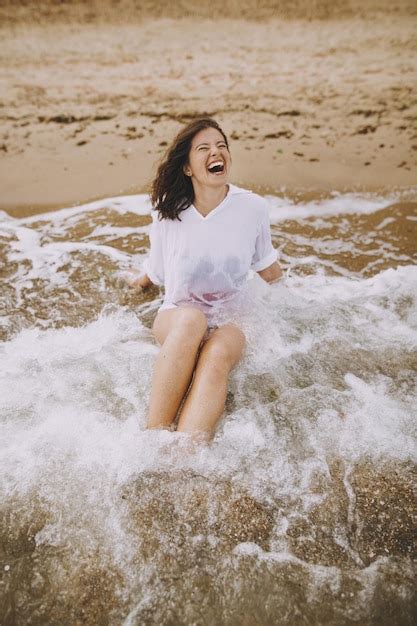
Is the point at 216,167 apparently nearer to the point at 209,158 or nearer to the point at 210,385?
the point at 209,158

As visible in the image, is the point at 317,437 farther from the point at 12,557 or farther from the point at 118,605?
the point at 12,557

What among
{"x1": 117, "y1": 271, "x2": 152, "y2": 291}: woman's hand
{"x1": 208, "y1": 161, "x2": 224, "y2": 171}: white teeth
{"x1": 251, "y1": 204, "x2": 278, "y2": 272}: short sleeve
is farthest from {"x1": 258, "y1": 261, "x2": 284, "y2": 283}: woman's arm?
{"x1": 117, "y1": 271, "x2": 152, "y2": 291}: woman's hand

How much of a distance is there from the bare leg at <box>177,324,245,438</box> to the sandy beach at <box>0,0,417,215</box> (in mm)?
3474

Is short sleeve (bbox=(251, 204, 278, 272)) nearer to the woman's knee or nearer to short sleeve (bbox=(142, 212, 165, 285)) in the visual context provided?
the woman's knee

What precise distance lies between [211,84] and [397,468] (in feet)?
26.2

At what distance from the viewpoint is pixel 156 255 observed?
9.32 feet

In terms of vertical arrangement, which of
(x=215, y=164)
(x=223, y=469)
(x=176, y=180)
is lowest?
(x=223, y=469)

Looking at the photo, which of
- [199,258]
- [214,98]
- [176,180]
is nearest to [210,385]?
[199,258]

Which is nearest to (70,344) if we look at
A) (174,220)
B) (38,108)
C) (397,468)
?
(174,220)

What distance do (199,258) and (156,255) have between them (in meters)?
0.42

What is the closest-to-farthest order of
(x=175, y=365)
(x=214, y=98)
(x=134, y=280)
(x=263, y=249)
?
(x=175, y=365) → (x=263, y=249) → (x=134, y=280) → (x=214, y=98)

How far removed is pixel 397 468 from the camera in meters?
2.21

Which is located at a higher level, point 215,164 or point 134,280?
point 215,164

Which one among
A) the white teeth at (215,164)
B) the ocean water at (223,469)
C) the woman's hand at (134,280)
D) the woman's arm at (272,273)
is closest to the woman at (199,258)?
the white teeth at (215,164)
